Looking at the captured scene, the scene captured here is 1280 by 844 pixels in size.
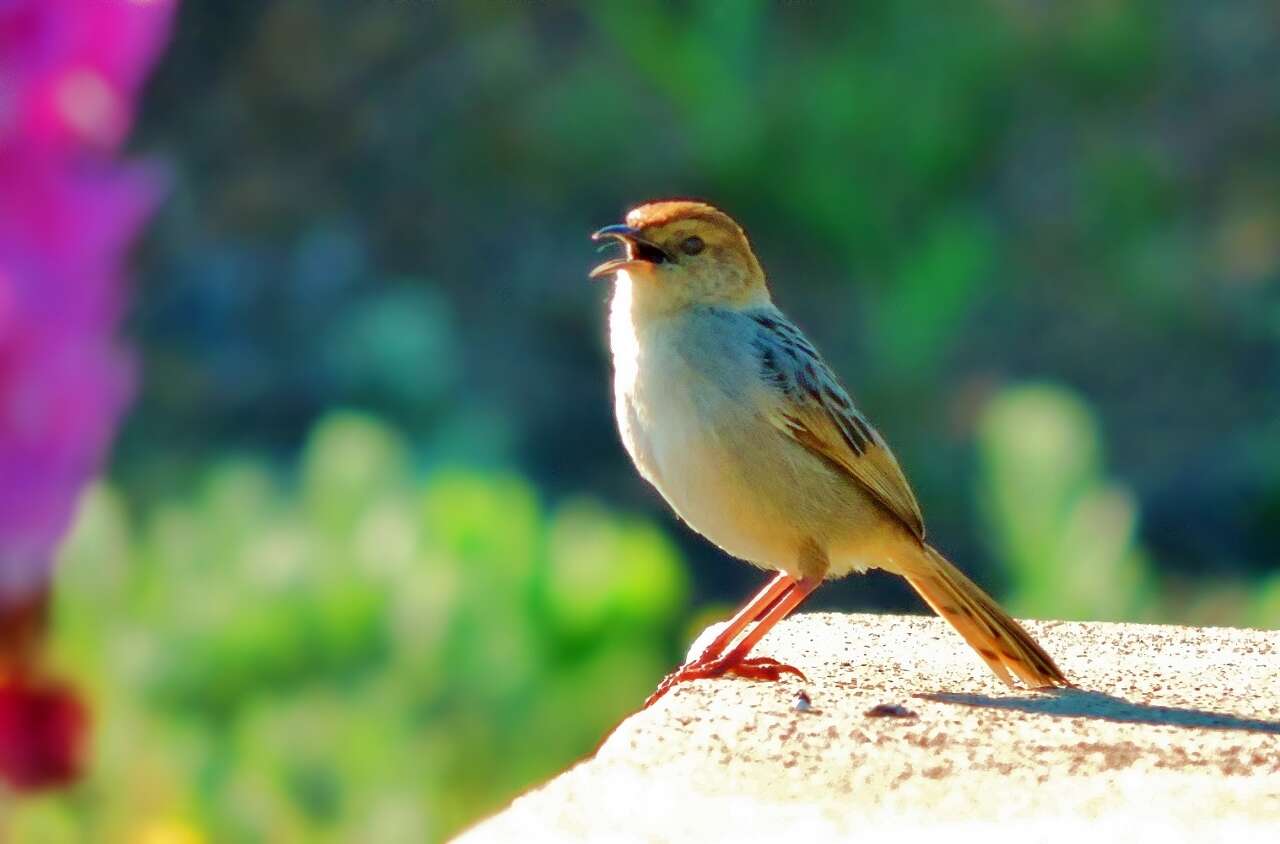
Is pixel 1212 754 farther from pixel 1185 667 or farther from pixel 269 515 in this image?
pixel 269 515

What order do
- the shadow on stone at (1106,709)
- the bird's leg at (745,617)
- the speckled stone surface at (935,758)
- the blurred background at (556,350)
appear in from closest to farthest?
1. the speckled stone surface at (935,758)
2. the shadow on stone at (1106,709)
3. the bird's leg at (745,617)
4. the blurred background at (556,350)

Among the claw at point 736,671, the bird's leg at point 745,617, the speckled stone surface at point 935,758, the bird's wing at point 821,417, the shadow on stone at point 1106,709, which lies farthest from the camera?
the bird's wing at point 821,417

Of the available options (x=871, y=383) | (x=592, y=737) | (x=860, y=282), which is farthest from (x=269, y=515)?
(x=860, y=282)

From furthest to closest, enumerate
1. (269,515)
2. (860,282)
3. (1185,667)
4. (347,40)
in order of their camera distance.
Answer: (347,40) → (860,282) → (269,515) → (1185,667)

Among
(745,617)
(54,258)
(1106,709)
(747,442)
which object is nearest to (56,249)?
(54,258)

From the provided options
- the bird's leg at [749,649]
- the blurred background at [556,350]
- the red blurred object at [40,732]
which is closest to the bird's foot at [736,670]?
the bird's leg at [749,649]

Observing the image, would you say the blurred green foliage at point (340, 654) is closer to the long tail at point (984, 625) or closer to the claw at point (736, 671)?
the claw at point (736, 671)
